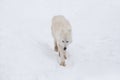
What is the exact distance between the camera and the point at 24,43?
988 cm

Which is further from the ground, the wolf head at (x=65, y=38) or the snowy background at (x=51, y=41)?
the wolf head at (x=65, y=38)

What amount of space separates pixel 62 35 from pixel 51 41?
220cm

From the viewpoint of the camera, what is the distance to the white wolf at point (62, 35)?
8.09 metres

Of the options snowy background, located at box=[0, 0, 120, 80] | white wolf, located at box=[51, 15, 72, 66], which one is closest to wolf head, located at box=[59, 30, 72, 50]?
white wolf, located at box=[51, 15, 72, 66]

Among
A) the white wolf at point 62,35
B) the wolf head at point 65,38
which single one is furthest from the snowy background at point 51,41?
the wolf head at point 65,38

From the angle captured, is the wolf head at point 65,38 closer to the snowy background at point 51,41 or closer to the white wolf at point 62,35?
the white wolf at point 62,35

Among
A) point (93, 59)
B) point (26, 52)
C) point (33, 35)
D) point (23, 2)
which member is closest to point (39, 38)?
point (33, 35)

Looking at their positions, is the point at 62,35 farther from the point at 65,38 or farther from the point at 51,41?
the point at 51,41

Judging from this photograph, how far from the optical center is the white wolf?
26.5 ft

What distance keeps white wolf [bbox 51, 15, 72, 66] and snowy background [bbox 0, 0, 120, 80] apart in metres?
0.26

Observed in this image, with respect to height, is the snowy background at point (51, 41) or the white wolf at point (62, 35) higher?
the white wolf at point (62, 35)

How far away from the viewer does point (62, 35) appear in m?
8.12

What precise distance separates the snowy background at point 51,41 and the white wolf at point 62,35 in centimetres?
26

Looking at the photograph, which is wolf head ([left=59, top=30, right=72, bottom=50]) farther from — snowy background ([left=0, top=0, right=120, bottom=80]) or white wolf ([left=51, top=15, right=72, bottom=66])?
snowy background ([left=0, top=0, right=120, bottom=80])
